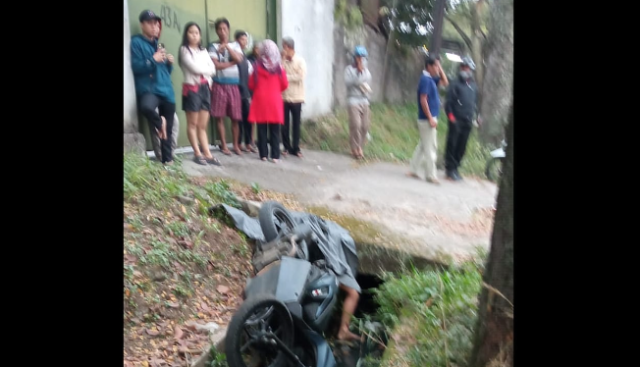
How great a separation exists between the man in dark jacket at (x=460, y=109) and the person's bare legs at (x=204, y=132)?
770 millimetres

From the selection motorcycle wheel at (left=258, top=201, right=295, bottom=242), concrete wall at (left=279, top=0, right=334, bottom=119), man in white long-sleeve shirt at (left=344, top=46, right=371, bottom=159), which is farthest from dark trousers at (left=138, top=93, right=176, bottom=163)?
man in white long-sleeve shirt at (left=344, top=46, right=371, bottom=159)

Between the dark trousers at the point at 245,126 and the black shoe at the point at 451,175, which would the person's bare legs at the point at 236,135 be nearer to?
the dark trousers at the point at 245,126

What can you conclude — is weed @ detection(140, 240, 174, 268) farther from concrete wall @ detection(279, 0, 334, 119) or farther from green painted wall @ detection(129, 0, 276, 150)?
concrete wall @ detection(279, 0, 334, 119)

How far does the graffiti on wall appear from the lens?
62.1 inches

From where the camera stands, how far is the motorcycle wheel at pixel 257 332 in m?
1.46

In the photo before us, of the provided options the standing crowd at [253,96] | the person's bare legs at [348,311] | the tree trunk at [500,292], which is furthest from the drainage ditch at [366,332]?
the standing crowd at [253,96]

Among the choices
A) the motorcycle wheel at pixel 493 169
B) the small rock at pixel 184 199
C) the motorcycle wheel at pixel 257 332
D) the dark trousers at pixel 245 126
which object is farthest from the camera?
the dark trousers at pixel 245 126

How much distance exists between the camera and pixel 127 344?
58.1 inches

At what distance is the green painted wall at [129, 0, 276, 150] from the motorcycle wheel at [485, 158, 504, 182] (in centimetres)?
82

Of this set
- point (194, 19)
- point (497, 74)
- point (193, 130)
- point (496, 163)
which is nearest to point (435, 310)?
point (496, 163)
